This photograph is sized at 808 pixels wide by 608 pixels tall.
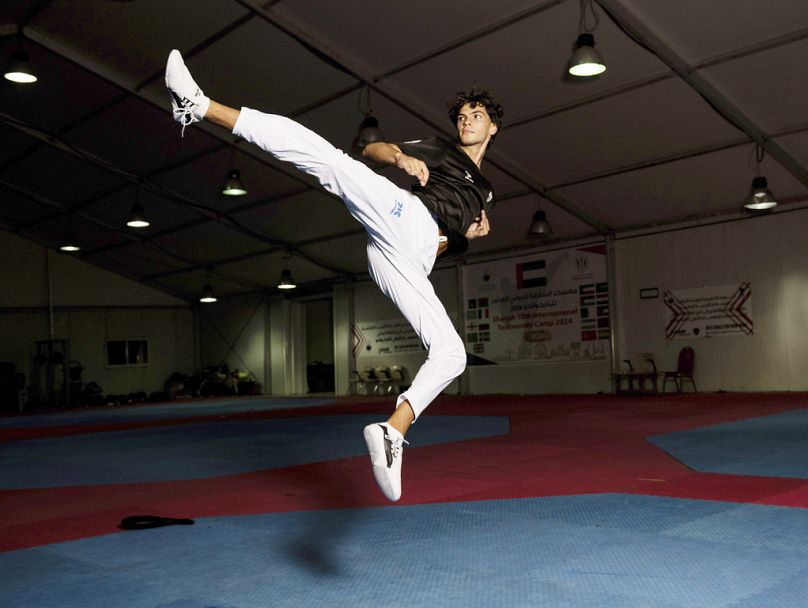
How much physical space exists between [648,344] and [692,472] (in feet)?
38.2

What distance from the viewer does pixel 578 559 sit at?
3.67 metres

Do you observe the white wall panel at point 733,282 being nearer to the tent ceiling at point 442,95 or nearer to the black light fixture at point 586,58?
the tent ceiling at point 442,95

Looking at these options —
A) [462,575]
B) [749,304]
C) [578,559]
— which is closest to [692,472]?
[578,559]

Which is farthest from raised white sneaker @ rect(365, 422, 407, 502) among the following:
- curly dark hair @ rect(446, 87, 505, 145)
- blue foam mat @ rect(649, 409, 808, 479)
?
blue foam mat @ rect(649, 409, 808, 479)

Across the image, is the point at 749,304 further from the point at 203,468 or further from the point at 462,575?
the point at 462,575

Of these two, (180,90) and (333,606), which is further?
(180,90)

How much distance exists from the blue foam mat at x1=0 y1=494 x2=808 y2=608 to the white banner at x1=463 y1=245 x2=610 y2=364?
1340 cm

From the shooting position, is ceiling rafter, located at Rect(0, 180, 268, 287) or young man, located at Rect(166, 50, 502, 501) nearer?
young man, located at Rect(166, 50, 502, 501)

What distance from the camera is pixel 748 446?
754 cm

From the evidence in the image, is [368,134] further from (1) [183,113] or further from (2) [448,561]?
(2) [448,561]

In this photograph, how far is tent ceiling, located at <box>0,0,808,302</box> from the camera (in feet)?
35.6

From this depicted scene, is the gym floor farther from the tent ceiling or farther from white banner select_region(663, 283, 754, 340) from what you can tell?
white banner select_region(663, 283, 754, 340)

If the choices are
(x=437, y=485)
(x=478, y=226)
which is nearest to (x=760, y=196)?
(x=437, y=485)

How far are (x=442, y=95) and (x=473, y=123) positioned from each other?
29.5 ft
